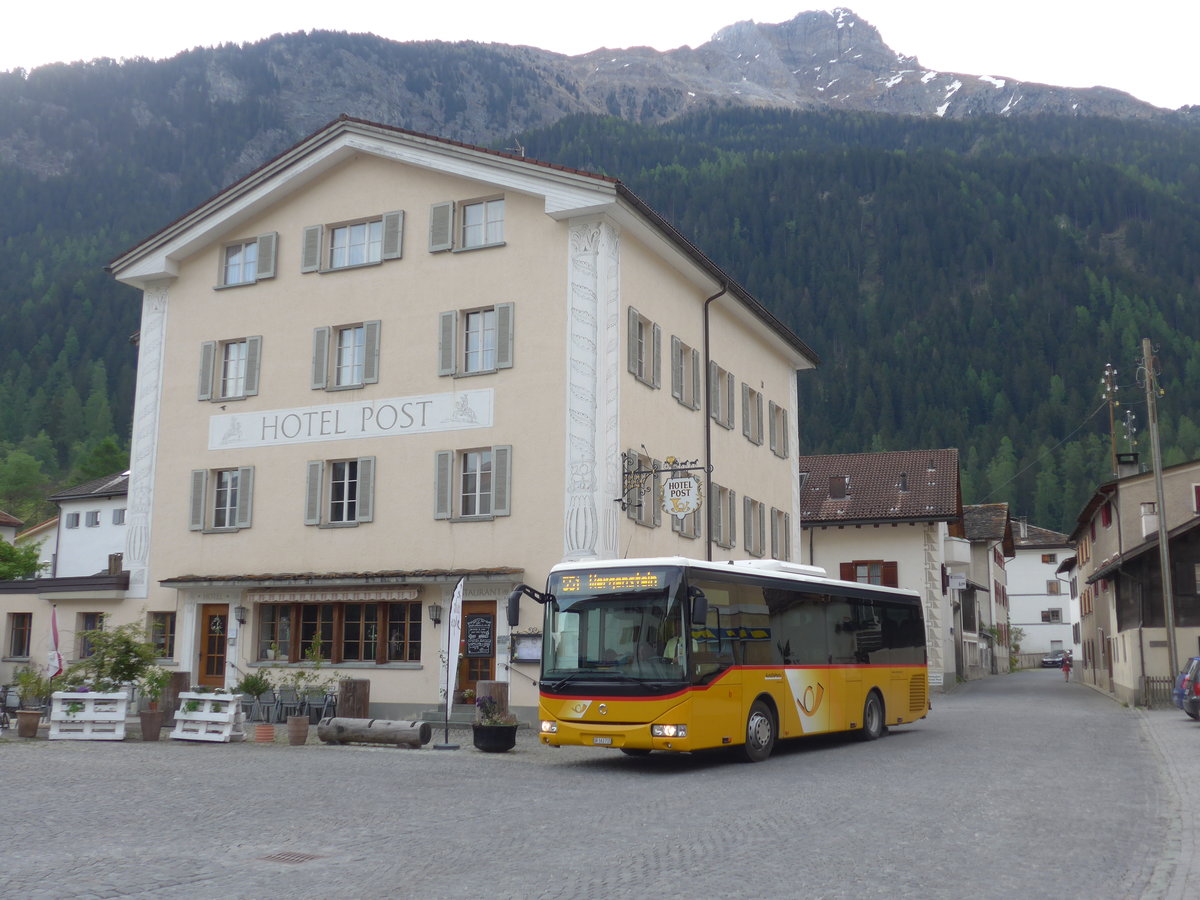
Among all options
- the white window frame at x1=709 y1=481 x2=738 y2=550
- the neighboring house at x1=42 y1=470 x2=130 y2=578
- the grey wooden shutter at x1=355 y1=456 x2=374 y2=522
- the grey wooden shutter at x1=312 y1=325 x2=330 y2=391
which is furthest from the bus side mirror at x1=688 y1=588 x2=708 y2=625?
the neighboring house at x1=42 y1=470 x2=130 y2=578

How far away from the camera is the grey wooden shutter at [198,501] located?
30.2 metres

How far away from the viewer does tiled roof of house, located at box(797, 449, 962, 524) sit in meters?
49.3

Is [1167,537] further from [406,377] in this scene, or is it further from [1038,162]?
[1038,162]

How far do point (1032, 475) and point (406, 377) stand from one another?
4672 inches

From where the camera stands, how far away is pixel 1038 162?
185250 millimetres

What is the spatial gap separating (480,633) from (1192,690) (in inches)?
599

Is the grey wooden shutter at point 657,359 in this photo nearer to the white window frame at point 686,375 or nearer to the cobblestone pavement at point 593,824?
the white window frame at point 686,375

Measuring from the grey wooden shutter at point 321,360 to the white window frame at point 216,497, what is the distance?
2662 mm

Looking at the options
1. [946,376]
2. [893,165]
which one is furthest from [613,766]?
[893,165]

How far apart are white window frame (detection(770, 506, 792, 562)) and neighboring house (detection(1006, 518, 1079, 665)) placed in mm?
73273

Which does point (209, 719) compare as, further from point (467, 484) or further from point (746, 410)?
point (746, 410)

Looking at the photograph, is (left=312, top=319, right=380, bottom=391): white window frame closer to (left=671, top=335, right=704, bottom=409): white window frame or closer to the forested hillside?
(left=671, top=335, right=704, bottom=409): white window frame

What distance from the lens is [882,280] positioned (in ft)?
560

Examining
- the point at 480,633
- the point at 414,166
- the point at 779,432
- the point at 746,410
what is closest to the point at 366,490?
the point at 480,633
